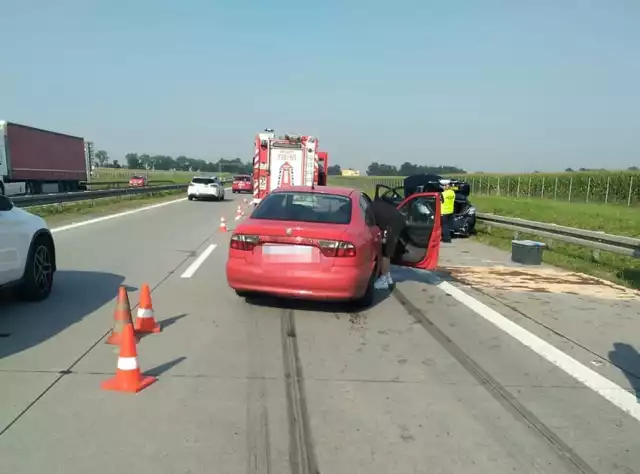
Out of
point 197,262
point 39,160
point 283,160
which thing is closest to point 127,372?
point 197,262

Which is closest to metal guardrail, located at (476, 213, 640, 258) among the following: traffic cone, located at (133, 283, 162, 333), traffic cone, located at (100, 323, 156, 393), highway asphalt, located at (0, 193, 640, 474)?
highway asphalt, located at (0, 193, 640, 474)

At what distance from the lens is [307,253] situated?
6641 millimetres

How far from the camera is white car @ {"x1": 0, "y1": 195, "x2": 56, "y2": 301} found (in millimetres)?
6398

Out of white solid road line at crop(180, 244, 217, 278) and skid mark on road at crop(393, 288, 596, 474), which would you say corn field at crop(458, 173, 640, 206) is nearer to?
white solid road line at crop(180, 244, 217, 278)

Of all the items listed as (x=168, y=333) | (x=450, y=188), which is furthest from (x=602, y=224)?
(x=168, y=333)

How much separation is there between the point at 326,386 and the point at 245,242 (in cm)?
261

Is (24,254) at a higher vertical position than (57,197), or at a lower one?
higher

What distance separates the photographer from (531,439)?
12.6 ft

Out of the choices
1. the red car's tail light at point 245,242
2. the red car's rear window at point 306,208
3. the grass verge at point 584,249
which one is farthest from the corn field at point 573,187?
the red car's tail light at point 245,242

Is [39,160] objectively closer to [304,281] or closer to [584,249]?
[584,249]

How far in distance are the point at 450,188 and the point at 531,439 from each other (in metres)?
12.9

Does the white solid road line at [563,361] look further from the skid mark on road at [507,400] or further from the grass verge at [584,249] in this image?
the grass verge at [584,249]

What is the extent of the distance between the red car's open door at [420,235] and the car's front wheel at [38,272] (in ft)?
16.7

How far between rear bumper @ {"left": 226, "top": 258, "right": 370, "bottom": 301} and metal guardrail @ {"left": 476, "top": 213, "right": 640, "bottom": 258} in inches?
260
